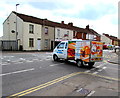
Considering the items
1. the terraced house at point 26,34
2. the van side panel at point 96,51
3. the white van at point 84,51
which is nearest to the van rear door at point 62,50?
the white van at point 84,51

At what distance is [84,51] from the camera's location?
10188 millimetres

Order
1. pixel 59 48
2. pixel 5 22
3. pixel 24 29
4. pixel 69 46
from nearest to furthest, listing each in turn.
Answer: pixel 69 46 < pixel 59 48 < pixel 24 29 < pixel 5 22

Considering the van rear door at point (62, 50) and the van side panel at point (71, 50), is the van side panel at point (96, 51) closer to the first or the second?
the van side panel at point (71, 50)

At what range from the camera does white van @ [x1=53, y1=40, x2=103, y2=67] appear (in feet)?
32.6

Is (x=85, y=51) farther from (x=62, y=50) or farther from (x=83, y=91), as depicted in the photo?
(x=83, y=91)

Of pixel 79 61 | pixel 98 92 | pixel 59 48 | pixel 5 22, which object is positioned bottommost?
pixel 98 92

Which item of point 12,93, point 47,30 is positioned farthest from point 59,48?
point 47,30

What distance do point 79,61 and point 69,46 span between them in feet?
6.03

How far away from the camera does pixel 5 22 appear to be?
30.4m

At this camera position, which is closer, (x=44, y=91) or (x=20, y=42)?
(x=44, y=91)

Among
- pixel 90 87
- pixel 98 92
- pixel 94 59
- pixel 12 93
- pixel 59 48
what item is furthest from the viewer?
pixel 59 48

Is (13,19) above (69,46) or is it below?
above

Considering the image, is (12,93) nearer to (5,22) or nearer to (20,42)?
(20,42)

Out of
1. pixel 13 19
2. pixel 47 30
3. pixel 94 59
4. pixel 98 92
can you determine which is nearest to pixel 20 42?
pixel 13 19
